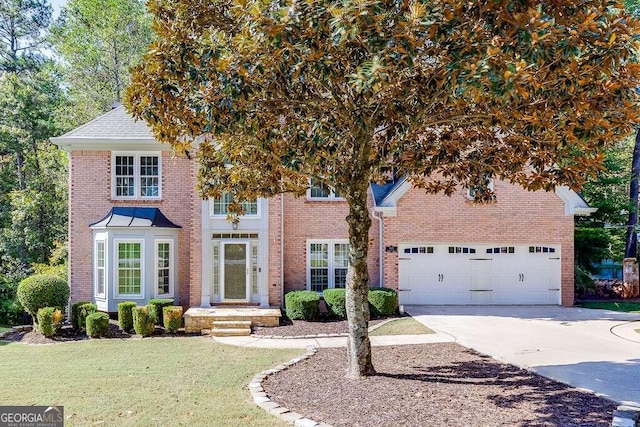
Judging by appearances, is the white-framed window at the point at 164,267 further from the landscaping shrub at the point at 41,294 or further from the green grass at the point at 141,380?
the green grass at the point at 141,380

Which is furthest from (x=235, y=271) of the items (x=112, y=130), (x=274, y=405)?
(x=274, y=405)

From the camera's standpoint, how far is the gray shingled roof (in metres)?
15.9

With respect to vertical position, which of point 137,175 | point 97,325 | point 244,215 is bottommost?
point 97,325

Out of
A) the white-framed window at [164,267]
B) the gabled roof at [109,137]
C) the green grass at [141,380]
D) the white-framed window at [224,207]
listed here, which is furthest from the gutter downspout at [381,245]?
the gabled roof at [109,137]

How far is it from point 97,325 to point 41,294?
231cm

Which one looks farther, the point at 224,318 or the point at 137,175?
the point at 137,175

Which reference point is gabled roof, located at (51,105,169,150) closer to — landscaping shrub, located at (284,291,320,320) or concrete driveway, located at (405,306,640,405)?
landscaping shrub, located at (284,291,320,320)

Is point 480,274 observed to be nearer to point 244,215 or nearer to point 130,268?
point 244,215

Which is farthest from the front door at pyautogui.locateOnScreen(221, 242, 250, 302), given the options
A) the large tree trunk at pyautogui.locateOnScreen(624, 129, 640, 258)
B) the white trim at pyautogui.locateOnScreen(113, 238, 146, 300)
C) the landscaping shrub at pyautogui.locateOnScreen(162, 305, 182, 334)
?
the large tree trunk at pyautogui.locateOnScreen(624, 129, 640, 258)

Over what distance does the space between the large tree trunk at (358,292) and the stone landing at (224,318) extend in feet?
20.2

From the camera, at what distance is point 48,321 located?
13.1m

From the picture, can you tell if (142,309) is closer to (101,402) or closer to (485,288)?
(101,402)

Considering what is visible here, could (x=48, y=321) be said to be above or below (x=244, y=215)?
below

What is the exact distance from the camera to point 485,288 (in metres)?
16.4
